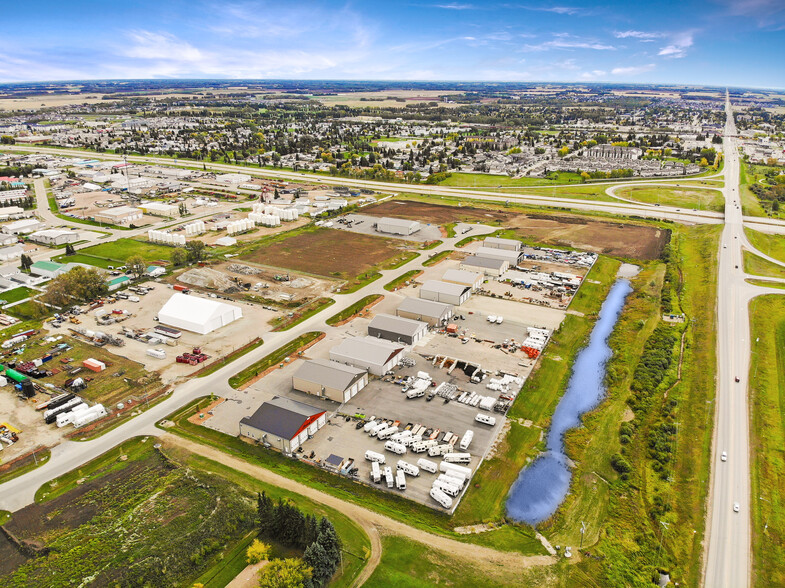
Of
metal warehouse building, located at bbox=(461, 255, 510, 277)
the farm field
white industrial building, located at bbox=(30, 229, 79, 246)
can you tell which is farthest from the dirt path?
white industrial building, located at bbox=(30, 229, 79, 246)

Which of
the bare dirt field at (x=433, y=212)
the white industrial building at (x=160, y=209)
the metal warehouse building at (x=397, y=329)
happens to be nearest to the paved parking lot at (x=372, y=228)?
the bare dirt field at (x=433, y=212)

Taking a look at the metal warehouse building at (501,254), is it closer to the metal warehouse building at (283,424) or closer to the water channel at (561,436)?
the water channel at (561,436)

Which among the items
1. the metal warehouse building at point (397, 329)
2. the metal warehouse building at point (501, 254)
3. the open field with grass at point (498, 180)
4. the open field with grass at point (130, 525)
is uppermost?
the open field with grass at point (498, 180)

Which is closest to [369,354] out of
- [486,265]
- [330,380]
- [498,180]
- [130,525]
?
[330,380]

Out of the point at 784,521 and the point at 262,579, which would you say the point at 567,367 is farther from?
the point at 262,579

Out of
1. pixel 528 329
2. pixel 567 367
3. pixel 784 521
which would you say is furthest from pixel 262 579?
pixel 528 329

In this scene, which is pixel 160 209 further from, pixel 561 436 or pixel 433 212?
pixel 561 436

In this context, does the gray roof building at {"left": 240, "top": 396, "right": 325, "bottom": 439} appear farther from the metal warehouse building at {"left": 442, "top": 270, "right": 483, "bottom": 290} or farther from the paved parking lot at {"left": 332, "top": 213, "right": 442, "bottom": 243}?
the paved parking lot at {"left": 332, "top": 213, "right": 442, "bottom": 243}

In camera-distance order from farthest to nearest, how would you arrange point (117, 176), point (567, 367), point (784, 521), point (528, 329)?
1. point (117, 176)
2. point (528, 329)
3. point (567, 367)
4. point (784, 521)
